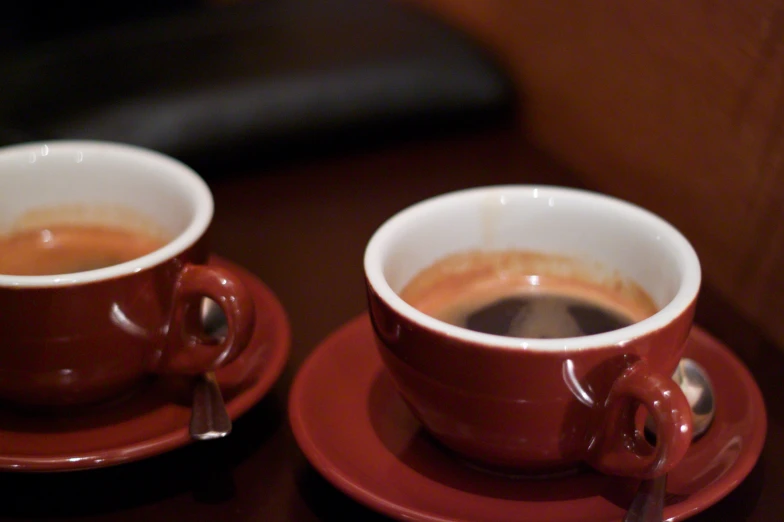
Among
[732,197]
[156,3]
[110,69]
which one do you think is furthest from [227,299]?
[156,3]

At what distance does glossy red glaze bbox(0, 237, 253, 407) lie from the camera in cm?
46

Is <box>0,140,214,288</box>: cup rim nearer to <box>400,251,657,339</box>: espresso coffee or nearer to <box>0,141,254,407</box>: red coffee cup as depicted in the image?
<box>0,141,254,407</box>: red coffee cup

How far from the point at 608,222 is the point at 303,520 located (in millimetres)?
280

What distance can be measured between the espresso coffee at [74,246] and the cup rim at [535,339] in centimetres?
23

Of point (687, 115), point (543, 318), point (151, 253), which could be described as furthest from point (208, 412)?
point (687, 115)

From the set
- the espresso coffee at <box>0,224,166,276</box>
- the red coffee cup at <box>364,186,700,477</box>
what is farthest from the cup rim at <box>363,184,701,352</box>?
the espresso coffee at <box>0,224,166,276</box>

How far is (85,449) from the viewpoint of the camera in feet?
1.54

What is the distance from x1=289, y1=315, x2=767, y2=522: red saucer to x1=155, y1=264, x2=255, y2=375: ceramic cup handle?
0.05 meters

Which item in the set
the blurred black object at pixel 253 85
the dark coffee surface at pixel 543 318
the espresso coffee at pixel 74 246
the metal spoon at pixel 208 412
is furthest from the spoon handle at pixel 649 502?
→ the blurred black object at pixel 253 85

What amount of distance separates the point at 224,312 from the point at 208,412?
6 cm

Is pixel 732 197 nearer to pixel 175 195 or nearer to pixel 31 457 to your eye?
pixel 175 195

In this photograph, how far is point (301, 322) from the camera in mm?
647

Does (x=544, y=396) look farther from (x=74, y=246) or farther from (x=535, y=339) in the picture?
(x=74, y=246)

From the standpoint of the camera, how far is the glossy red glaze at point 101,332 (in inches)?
18.3
